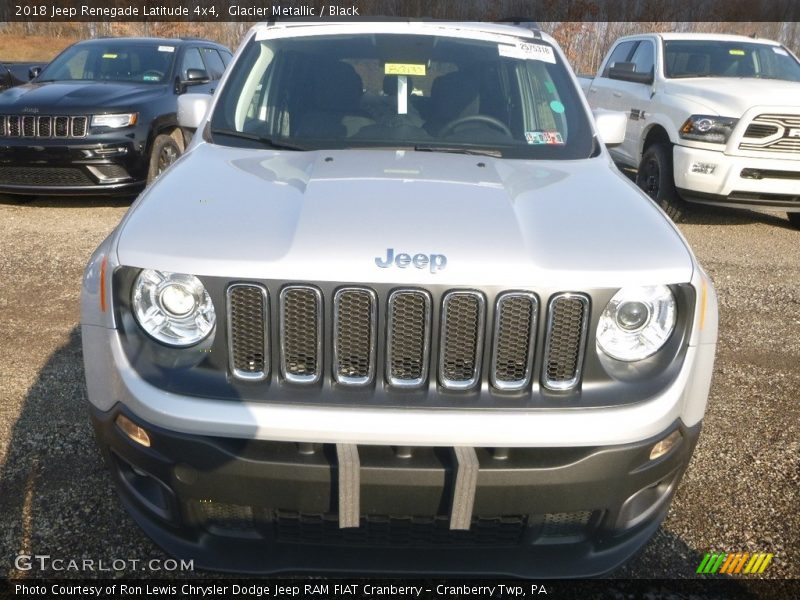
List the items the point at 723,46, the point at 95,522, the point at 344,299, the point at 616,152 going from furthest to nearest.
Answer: the point at 616,152 < the point at 723,46 < the point at 95,522 < the point at 344,299

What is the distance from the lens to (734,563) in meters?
2.67

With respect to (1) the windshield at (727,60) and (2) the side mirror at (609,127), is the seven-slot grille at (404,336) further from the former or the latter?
(1) the windshield at (727,60)

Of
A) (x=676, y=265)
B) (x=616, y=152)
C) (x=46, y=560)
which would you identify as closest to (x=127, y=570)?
(x=46, y=560)

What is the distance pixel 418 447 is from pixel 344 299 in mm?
441

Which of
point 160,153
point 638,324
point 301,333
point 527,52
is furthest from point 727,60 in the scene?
point 301,333

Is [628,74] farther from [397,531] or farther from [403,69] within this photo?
[397,531]

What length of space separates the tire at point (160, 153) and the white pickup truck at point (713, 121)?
4719mm

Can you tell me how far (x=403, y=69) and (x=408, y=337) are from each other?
1861 mm

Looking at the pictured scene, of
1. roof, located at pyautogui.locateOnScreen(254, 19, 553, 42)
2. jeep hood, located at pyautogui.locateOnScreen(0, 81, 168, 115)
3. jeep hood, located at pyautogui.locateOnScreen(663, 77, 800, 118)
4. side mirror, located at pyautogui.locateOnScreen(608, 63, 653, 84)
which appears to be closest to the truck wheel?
jeep hood, located at pyautogui.locateOnScreen(663, 77, 800, 118)

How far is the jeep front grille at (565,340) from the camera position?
6.63ft

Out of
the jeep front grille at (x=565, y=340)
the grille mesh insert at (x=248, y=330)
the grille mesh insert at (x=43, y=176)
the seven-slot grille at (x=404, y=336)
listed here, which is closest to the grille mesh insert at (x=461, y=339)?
the seven-slot grille at (x=404, y=336)

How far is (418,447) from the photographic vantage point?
6.61ft

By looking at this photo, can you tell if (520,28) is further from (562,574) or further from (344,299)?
(562,574)

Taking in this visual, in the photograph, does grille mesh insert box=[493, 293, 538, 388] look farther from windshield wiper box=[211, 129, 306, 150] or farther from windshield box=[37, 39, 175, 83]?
windshield box=[37, 39, 175, 83]
